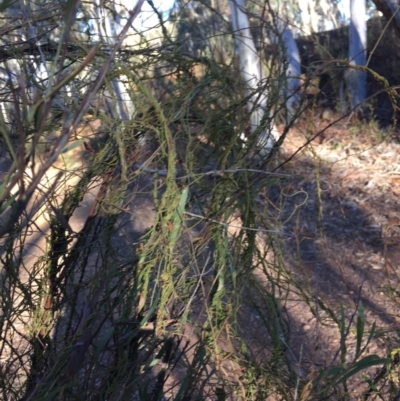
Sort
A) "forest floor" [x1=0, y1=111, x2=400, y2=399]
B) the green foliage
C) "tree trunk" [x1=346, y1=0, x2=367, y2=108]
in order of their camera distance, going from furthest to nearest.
Answer: "tree trunk" [x1=346, y1=0, x2=367, y2=108] < "forest floor" [x1=0, y1=111, x2=400, y2=399] < the green foliage

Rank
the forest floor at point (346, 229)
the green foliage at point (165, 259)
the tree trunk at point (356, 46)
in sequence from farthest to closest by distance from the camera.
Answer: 1. the tree trunk at point (356, 46)
2. the forest floor at point (346, 229)
3. the green foliage at point (165, 259)

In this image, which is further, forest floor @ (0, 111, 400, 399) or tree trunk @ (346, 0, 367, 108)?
tree trunk @ (346, 0, 367, 108)

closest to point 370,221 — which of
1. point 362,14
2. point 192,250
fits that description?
point 362,14

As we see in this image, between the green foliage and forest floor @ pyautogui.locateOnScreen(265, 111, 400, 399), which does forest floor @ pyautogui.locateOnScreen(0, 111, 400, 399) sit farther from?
the green foliage

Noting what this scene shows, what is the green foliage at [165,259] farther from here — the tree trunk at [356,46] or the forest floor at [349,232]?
the tree trunk at [356,46]

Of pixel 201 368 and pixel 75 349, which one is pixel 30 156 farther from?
pixel 201 368

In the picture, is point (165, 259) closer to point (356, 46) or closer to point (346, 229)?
point (346, 229)

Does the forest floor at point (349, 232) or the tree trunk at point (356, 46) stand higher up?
the tree trunk at point (356, 46)

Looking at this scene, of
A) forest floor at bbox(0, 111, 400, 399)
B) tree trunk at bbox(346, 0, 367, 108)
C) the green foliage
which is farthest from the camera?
tree trunk at bbox(346, 0, 367, 108)

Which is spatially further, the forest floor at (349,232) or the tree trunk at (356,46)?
the tree trunk at (356,46)

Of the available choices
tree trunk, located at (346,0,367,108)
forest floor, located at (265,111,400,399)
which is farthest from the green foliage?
tree trunk, located at (346,0,367,108)

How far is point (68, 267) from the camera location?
8.25 ft

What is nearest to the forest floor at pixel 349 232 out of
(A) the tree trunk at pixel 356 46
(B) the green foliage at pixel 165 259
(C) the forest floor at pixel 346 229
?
(C) the forest floor at pixel 346 229

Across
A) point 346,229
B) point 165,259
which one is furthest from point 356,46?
point 165,259
